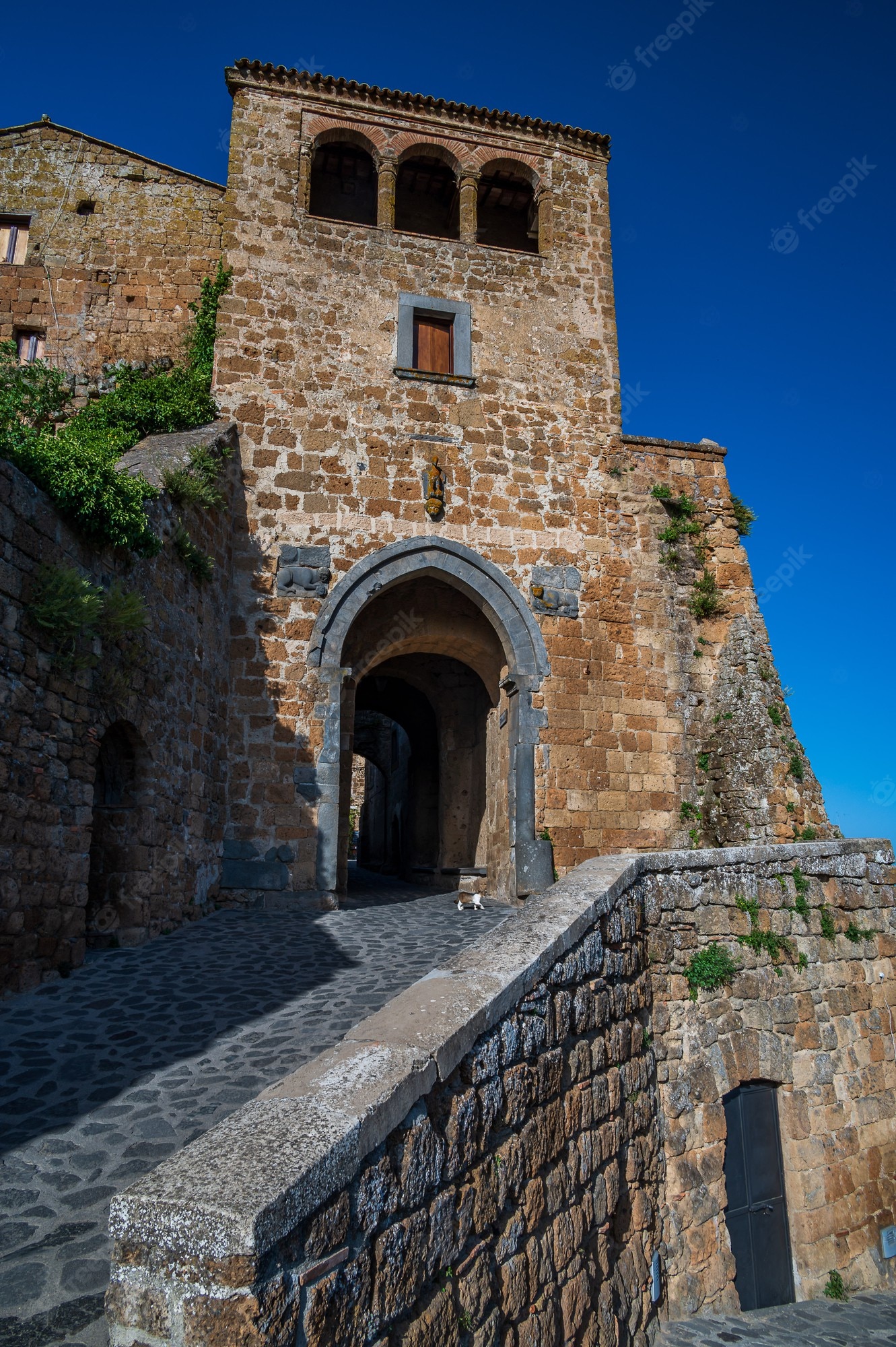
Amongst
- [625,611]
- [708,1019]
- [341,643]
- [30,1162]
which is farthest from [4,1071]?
[625,611]

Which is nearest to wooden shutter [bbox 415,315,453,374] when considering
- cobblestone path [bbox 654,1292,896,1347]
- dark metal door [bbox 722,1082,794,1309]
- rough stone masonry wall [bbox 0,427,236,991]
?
rough stone masonry wall [bbox 0,427,236,991]

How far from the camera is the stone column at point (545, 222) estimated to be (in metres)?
11.8

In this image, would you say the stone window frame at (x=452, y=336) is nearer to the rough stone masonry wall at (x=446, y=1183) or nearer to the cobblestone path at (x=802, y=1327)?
the rough stone masonry wall at (x=446, y=1183)

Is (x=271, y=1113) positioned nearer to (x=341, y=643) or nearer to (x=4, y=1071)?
(x=4, y=1071)

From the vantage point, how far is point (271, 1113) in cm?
231

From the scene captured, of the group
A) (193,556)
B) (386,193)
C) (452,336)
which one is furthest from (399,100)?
(193,556)

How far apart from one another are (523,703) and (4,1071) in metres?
7.24

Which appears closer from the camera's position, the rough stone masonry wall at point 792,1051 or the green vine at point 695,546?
the rough stone masonry wall at point 792,1051

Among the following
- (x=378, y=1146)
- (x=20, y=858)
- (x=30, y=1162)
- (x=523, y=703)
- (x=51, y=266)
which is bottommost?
(x=30, y=1162)

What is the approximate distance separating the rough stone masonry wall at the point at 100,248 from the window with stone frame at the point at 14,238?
0.10 metres

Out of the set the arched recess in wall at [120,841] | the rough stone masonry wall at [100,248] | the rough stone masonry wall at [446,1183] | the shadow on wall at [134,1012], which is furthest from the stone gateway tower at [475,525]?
the rough stone masonry wall at [446,1183]

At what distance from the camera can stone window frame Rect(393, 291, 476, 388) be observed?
10.7 metres

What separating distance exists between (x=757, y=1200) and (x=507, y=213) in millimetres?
13327

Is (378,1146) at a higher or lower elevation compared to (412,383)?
lower
